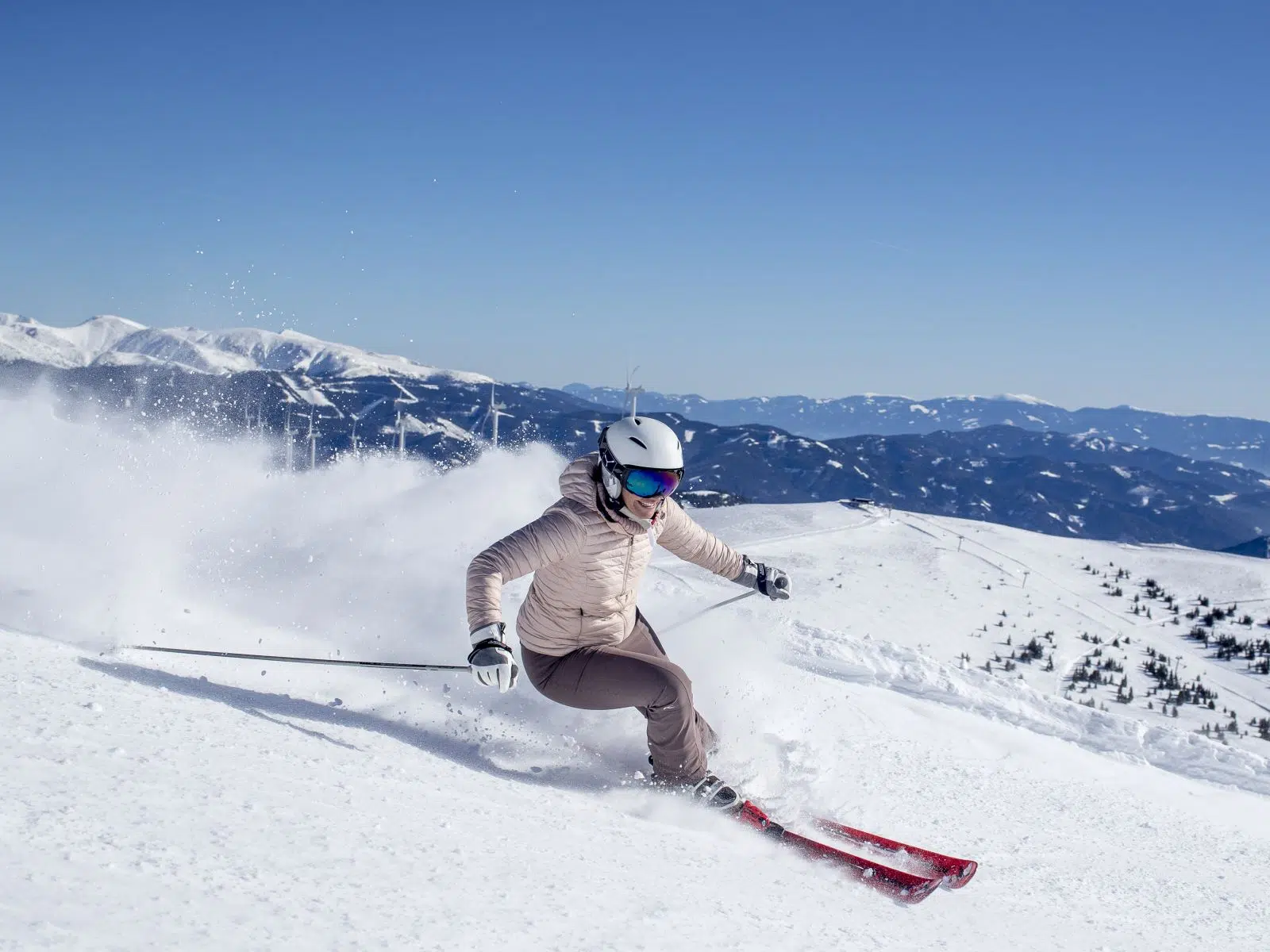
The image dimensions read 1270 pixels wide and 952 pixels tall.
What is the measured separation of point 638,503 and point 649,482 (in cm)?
16

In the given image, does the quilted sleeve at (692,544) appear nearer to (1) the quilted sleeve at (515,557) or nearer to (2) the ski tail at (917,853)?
(1) the quilted sleeve at (515,557)

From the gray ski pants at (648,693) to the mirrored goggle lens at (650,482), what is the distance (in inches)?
40.2

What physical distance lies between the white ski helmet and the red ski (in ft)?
6.66

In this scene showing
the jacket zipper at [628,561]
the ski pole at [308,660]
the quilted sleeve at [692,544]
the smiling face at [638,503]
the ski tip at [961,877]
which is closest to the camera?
the ski tip at [961,877]

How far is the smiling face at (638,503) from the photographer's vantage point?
5.24m

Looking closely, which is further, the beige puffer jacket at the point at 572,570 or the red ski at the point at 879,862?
the beige puffer jacket at the point at 572,570

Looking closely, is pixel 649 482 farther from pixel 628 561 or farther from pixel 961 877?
pixel 961 877

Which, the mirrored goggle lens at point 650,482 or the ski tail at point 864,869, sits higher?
the mirrored goggle lens at point 650,482

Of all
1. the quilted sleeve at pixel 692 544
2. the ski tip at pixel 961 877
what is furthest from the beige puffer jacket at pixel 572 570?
the ski tip at pixel 961 877

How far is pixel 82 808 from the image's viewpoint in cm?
270

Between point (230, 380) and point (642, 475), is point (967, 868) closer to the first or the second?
point (642, 475)

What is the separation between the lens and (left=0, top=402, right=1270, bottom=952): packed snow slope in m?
2.62

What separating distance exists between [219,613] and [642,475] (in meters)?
4.38

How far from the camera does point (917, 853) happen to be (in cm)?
487
